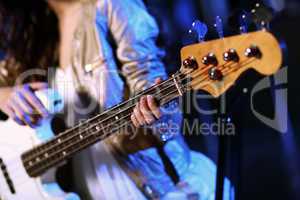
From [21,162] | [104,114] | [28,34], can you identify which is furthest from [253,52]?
[28,34]

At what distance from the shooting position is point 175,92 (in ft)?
3.08

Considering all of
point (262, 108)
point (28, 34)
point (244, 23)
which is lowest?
point (262, 108)

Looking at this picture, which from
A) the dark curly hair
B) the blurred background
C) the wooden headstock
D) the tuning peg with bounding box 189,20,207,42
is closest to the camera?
the wooden headstock

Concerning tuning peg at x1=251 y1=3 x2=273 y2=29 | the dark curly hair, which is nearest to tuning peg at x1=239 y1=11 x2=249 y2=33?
tuning peg at x1=251 y1=3 x2=273 y2=29

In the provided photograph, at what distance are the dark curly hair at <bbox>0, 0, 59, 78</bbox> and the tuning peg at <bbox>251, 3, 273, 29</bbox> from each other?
28.3 inches

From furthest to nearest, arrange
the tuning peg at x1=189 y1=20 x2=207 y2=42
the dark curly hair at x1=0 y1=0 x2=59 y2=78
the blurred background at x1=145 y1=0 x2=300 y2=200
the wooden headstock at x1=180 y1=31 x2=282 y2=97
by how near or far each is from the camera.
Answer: the dark curly hair at x1=0 y1=0 x2=59 y2=78 → the blurred background at x1=145 y1=0 x2=300 y2=200 → the tuning peg at x1=189 y1=20 x2=207 y2=42 → the wooden headstock at x1=180 y1=31 x2=282 y2=97

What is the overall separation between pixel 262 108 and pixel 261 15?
20.0 inches

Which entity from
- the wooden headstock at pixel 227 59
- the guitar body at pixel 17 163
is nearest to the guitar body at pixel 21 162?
the guitar body at pixel 17 163

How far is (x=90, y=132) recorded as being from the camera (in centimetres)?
111

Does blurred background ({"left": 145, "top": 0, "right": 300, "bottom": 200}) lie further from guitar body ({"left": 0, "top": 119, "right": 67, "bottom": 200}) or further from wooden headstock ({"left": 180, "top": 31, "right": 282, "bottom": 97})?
guitar body ({"left": 0, "top": 119, "right": 67, "bottom": 200})

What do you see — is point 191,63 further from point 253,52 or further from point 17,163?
point 17,163

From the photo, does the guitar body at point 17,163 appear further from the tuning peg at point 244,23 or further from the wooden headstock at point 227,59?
the tuning peg at point 244,23

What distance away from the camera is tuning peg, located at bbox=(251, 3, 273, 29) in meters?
0.81

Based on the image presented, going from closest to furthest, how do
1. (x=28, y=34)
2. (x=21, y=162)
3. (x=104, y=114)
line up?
(x=104, y=114)
(x=21, y=162)
(x=28, y=34)
